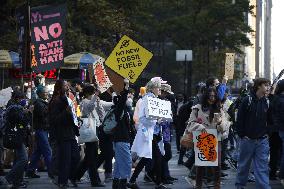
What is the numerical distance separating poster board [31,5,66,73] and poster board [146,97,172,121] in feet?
9.06

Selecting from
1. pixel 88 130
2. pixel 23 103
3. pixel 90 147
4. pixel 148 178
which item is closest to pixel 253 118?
pixel 88 130

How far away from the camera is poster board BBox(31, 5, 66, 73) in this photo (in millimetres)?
15445

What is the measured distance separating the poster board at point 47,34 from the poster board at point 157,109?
276 centimetres

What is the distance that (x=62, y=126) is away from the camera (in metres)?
13.2

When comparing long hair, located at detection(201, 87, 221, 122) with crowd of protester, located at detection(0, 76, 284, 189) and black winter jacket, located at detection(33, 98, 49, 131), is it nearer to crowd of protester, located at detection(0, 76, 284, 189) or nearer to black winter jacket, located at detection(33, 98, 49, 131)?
crowd of protester, located at detection(0, 76, 284, 189)

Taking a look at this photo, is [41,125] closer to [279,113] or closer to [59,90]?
[59,90]

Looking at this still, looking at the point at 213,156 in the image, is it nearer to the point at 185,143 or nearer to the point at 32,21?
the point at 185,143

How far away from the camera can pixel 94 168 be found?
1444 cm

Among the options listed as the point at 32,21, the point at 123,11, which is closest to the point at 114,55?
the point at 32,21

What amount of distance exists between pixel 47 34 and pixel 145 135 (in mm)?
3342

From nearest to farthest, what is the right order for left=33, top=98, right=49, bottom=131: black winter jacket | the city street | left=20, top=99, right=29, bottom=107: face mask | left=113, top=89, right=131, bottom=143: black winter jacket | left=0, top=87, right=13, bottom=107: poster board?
1. left=113, top=89, right=131, bottom=143: black winter jacket
2. the city street
3. left=20, top=99, right=29, bottom=107: face mask
4. left=33, top=98, right=49, bottom=131: black winter jacket
5. left=0, top=87, right=13, bottom=107: poster board

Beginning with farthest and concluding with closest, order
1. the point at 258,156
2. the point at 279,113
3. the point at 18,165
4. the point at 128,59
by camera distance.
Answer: the point at 279,113 < the point at 128,59 < the point at 18,165 < the point at 258,156

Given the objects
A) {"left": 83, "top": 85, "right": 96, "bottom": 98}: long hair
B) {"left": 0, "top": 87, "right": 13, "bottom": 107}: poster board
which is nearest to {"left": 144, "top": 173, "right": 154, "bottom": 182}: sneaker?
{"left": 83, "top": 85, "right": 96, "bottom": 98}: long hair

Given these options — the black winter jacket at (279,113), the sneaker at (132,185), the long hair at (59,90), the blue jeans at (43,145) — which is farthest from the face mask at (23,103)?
the black winter jacket at (279,113)
